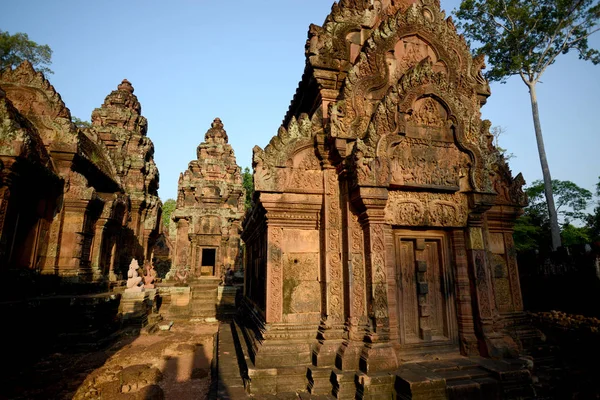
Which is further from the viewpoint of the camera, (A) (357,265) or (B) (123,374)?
(B) (123,374)

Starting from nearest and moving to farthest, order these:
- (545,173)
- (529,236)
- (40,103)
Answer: (40,103) < (545,173) < (529,236)

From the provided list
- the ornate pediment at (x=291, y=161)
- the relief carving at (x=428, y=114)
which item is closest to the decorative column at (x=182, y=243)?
the ornate pediment at (x=291, y=161)

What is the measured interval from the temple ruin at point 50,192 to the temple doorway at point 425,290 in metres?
9.06

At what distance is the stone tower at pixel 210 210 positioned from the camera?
21922 millimetres

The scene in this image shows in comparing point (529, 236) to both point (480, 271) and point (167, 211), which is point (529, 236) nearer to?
point (480, 271)

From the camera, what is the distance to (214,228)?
22.3 meters

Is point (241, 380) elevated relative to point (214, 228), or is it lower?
lower

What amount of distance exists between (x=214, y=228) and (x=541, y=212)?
1028 inches

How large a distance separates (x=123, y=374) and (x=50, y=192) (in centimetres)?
686

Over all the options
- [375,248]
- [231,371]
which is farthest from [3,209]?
[375,248]

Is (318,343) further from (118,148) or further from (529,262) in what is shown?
A: (118,148)

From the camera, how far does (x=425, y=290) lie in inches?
208

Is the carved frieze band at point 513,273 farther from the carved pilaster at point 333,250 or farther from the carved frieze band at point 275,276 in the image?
the carved frieze band at point 275,276

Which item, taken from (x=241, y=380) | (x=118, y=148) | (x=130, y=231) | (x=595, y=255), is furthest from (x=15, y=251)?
(x=595, y=255)
